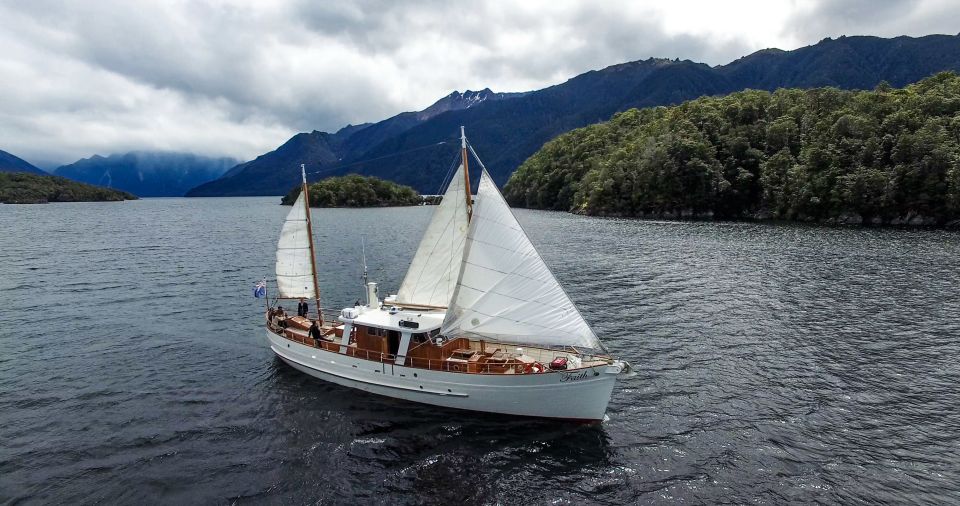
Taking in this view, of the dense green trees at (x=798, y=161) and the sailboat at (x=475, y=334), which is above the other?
the dense green trees at (x=798, y=161)

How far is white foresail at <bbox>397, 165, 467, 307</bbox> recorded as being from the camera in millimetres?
26844

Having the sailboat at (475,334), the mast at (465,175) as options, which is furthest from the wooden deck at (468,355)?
the mast at (465,175)

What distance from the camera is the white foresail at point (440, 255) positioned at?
26.8 meters

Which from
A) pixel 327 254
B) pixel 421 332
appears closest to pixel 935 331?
pixel 421 332

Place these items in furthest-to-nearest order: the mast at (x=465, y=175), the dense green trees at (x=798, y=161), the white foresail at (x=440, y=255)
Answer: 1. the dense green trees at (x=798, y=161)
2. the white foresail at (x=440, y=255)
3. the mast at (x=465, y=175)

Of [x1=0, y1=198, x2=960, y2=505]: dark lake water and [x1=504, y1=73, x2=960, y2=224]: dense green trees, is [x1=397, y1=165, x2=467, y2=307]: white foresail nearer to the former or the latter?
[x1=0, y1=198, x2=960, y2=505]: dark lake water

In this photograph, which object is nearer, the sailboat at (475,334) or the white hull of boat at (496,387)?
the white hull of boat at (496,387)

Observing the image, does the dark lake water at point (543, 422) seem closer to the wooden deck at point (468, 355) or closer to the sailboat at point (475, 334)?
the sailboat at point (475, 334)

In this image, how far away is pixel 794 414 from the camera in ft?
78.8

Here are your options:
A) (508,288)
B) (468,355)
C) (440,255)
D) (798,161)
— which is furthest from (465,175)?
(798,161)

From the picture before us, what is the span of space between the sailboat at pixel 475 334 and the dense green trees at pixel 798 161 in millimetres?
101187

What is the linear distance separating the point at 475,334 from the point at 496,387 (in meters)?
2.80

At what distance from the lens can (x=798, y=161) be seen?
11819 cm

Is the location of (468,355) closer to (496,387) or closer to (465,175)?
(496,387)
